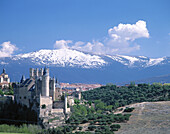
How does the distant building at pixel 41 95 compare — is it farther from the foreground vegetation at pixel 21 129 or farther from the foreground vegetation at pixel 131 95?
the foreground vegetation at pixel 131 95

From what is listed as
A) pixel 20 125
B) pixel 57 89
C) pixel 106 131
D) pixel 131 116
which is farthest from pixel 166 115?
pixel 20 125

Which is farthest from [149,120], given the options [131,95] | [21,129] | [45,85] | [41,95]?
[131,95]

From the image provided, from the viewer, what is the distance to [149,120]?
7781cm

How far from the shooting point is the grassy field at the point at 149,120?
6944cm

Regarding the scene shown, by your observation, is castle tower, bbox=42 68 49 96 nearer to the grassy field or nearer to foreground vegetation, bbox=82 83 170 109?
the grassy field

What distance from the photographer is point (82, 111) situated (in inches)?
3664

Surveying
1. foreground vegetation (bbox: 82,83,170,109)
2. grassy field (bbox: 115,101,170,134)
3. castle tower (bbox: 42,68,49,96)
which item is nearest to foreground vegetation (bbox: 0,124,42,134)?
castle tower (bbox: 42,68,49,96)

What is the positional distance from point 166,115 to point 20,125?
112ft

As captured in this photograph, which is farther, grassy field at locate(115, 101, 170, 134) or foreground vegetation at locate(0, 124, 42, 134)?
foreground vegetation at locate(0, 124, 42, 134)

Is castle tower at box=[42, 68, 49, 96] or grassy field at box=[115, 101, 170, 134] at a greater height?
castle tower at box=[42, 68, 49, 96]

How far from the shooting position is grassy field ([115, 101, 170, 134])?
69.4m

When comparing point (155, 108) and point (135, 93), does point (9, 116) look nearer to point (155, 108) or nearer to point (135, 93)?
point (155, 108)

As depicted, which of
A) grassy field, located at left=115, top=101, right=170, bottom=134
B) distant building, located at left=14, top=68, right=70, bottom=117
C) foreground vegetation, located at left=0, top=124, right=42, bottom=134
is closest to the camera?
grassy field, located at left=115, top=101, right=170, bottom=134

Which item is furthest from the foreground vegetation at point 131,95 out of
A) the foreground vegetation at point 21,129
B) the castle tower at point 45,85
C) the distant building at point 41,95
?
the foreground vegetation at point 21,129
